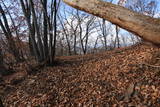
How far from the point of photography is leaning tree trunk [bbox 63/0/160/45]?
6.96 feet

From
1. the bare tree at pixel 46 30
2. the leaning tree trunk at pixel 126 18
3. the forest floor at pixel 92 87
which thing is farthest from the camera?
the bare tree at pixel 46 30

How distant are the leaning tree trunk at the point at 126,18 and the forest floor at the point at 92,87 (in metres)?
2.11

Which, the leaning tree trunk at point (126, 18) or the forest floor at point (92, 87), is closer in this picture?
the leaning tree trunk at point (126, 18)

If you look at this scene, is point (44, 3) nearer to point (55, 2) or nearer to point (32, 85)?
point (55, 2)

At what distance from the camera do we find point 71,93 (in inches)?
196

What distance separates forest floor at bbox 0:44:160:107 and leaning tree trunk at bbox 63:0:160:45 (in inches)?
82.9

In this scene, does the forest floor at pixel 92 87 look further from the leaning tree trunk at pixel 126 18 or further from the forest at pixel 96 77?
the leaning tree trunk at pixel 126 18

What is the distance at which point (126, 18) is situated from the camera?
7.41ft

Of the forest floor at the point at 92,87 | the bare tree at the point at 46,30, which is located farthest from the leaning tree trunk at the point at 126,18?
the bare tree at the point at 46,30

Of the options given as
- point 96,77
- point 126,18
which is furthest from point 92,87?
point 126,18

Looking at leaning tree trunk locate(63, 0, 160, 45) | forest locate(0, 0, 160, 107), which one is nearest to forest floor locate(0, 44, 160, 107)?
forest locate(0, 0, 160, 107)

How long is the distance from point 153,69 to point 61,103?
2.89m

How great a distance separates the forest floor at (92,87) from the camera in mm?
4121

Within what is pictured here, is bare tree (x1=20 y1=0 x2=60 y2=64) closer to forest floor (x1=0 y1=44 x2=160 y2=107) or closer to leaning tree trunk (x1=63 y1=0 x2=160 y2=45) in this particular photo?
forest floor (x1=0 y1=44 x2=160 y2=107)
